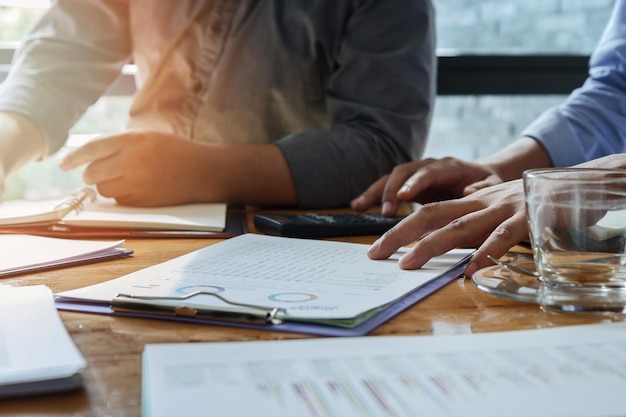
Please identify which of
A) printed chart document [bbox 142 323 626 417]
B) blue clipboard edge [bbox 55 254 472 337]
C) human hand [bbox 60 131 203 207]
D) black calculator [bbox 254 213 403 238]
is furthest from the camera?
human hand [bbox 60 131 203 207]

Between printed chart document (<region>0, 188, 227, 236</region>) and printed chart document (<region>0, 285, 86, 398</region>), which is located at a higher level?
printed chart document (<region>0, 285, 86, 398</region>)

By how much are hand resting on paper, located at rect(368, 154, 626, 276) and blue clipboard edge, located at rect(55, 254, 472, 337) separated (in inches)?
1.7

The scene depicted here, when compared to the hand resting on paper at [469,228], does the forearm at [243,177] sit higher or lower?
lower

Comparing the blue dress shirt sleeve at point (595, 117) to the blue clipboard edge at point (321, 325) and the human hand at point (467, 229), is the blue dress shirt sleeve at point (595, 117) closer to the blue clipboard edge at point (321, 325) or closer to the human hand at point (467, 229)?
the human hand at point (467, 229)

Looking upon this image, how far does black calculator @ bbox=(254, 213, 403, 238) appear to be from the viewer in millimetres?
890

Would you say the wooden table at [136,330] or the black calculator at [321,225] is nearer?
the wooden table at [136,330]

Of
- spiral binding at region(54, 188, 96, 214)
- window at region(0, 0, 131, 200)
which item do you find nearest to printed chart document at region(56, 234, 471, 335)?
spiral binding at region(54, 188, 96, 214)

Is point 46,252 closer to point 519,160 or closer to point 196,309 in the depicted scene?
point 196,309

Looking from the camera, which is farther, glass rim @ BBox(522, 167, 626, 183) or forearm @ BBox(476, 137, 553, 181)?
forearm @ BBox(476, 137, 553, 181)

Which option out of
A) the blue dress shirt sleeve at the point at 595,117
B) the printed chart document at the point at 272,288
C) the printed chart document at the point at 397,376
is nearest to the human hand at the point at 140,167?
the printed chart document at the point at 272,288

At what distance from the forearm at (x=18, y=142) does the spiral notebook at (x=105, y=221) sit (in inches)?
5.6

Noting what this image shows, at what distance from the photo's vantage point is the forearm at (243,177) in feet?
3.83

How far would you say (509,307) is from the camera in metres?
0.57

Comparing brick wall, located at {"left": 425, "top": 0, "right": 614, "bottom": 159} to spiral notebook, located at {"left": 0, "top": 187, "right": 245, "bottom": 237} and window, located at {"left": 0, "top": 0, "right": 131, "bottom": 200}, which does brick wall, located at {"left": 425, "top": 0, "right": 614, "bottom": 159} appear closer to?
window, located at {"left": 0, "top": 0, "right": 131, "bottom": 200}
